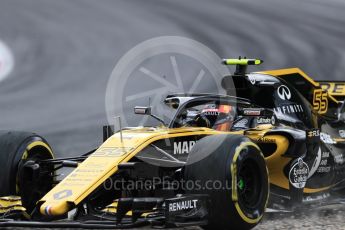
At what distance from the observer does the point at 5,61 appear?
703 inches

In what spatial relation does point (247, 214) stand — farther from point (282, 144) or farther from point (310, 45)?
point (310, 45)

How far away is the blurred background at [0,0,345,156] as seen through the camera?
15.3 metres

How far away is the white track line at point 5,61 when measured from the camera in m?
17.1

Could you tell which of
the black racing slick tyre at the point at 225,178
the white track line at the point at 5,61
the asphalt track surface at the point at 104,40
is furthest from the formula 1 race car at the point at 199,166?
the white track line at the point at 5,61

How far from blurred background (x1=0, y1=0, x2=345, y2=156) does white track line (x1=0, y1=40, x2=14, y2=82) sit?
6cm

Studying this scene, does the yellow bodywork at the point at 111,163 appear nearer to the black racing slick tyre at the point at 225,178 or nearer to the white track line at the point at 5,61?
the black racing slick tyre at the point at 225,178

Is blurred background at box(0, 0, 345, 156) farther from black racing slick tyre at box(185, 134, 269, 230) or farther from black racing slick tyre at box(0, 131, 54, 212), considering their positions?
black racing slick tyre at box(185, 134, 269, 230)

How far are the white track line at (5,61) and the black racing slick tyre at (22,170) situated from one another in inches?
376

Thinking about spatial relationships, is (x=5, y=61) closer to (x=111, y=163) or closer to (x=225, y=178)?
(x=111, y=163)

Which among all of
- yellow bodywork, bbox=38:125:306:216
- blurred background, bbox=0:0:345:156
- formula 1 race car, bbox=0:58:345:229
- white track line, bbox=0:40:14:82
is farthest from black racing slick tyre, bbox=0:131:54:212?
white track line, bbox=0:40:14:82

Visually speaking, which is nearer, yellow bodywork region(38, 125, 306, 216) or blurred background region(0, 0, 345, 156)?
yellow bodywork region(38, 125, 306, 216)

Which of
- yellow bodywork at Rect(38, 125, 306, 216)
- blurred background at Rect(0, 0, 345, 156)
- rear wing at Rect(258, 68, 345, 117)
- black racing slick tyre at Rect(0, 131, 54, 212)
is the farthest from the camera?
blurred background at Rect(0, 0, 345, 156)

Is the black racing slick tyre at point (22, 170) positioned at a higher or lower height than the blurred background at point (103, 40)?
lower

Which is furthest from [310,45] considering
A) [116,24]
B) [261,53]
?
[116,24]
